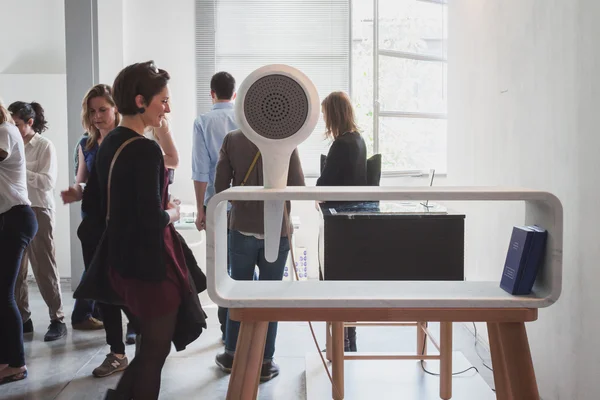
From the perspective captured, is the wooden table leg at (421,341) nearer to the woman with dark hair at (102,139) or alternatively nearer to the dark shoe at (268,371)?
the dark shoe at (268,371)

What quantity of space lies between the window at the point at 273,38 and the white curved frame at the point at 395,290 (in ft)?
12.5

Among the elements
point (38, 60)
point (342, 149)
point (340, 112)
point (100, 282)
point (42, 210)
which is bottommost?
point (100, 282)

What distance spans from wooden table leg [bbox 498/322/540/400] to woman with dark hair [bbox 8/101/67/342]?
2.95 meters

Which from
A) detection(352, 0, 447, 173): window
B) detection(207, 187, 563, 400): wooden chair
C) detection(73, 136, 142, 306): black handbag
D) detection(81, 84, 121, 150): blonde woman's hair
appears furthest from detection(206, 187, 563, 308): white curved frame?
detection(352, 0, 447, 173): window

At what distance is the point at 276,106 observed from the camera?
1.78 metres

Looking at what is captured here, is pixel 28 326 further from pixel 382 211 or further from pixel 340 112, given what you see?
pixel 382 211

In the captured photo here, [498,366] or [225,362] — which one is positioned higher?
[498,366]

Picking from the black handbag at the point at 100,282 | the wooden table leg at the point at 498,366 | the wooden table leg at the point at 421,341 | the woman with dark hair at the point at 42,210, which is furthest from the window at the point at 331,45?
the wooden table leg at the point at 498,366

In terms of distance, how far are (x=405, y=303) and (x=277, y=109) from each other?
58 centimetres

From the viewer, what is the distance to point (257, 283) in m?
2.01

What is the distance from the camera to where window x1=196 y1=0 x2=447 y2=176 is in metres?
5.60

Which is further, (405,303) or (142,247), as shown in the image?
(142,247)

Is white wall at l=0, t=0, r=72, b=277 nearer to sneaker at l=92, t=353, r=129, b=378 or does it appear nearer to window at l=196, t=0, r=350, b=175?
window at l=196, t=0, r=350, b=175

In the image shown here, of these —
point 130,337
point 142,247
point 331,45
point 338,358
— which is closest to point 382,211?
point 338,358
